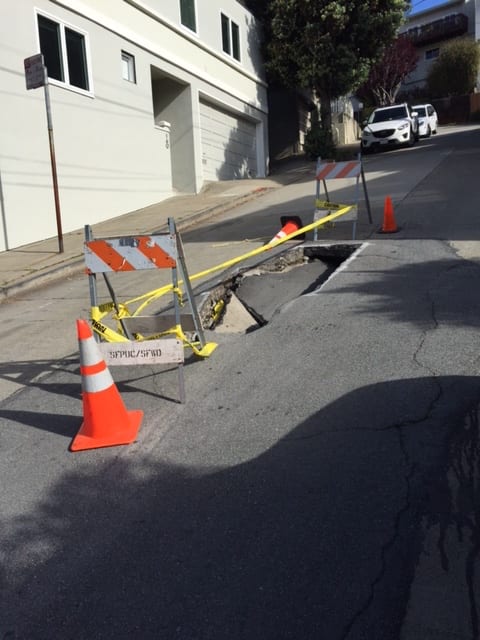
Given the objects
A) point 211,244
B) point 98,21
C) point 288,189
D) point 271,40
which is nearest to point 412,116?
point 271,40

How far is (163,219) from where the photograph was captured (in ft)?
49.6

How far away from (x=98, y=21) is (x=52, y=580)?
50.3 feet

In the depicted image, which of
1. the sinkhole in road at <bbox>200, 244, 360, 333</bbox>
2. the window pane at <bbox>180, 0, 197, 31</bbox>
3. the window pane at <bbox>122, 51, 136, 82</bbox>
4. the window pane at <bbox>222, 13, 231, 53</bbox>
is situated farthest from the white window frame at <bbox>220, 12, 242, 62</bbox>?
the sinkhole in road at <bbox>200, 244, 360, 333</bbox>

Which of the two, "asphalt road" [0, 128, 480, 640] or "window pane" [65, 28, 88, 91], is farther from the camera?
"window pane" [65, 28, 88, 91]

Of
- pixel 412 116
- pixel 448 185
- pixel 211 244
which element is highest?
pixel 412 116

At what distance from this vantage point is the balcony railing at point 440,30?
47.9 metres

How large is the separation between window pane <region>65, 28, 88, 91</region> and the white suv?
14.7 metres

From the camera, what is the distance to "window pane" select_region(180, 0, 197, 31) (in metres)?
20.2

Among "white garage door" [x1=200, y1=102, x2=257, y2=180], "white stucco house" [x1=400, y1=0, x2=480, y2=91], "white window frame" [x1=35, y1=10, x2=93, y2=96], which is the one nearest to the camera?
"white window frame" [x1=35, y1=10, x2=93, y2=96]

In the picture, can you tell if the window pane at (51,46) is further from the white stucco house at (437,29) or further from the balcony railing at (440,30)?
the balcony railing at (440,30)

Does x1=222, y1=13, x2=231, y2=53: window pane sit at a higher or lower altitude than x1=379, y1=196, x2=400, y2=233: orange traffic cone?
higher

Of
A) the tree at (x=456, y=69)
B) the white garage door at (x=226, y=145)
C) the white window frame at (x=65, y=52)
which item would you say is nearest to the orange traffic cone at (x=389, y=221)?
the white window frame at (x=65, y=52)

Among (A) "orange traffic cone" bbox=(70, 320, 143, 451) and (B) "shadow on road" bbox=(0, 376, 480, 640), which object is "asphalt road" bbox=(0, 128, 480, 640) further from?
(A) "orange traffic cone" bbox=(70, 320, 143, 451)

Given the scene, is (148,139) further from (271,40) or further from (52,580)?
(52,580)
